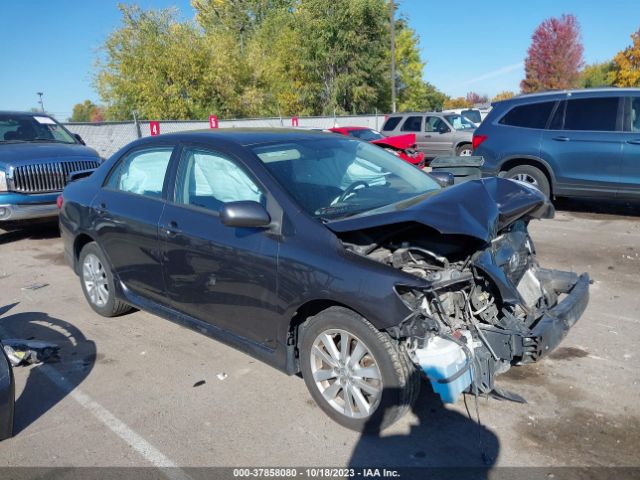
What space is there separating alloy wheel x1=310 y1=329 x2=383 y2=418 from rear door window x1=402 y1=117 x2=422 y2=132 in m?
15.3

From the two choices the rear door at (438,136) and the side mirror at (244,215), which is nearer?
the side mirror at (244,215)

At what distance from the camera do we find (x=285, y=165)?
3.68 meters

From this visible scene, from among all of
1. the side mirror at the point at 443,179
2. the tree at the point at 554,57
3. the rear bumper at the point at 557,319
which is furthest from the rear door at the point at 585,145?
the tree at the point at 554,57

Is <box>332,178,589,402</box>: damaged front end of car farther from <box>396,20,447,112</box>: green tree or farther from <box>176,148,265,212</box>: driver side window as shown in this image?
<box>396,20,447,112</box>: green tree

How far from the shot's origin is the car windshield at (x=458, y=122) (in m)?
17.2

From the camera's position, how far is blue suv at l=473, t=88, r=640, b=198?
25.8ft

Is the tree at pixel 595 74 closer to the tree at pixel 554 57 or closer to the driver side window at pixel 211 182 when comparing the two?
the tree at pixel 554 57

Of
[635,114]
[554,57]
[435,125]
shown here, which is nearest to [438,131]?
[435,125]

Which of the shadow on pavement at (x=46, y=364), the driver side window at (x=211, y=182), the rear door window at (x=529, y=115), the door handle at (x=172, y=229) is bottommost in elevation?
the shadow on pavement at (x=46, y=364)

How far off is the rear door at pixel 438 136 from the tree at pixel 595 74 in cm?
4227

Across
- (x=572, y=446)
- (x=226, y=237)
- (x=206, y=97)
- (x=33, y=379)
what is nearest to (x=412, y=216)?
(x=226, y=237)

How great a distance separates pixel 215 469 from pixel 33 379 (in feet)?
6.27

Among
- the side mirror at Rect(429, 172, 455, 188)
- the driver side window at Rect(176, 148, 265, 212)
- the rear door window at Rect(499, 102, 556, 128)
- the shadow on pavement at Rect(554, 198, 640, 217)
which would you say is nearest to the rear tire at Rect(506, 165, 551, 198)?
the rear door window at Rect(499, 102, 556, 128)

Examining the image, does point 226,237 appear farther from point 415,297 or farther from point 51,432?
point 51,432
